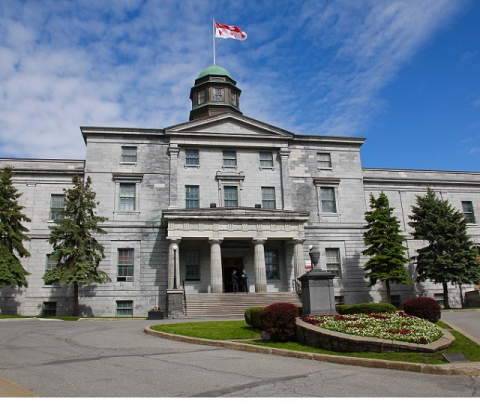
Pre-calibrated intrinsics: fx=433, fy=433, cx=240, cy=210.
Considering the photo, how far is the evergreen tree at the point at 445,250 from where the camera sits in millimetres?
30625

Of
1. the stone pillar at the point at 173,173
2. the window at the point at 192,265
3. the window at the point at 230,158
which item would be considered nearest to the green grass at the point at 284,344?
the window at the point at 192,265

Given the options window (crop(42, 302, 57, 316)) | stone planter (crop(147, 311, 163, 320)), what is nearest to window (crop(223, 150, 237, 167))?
stone planter (crop(147, 311, 163, 320))

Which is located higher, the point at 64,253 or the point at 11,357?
the point at 64,253

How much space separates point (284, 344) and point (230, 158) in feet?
75.3

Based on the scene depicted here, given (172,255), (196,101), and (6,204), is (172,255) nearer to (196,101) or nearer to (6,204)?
(6,204)

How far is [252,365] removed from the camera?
33.6 ft

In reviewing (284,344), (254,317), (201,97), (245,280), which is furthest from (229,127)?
(284,344)

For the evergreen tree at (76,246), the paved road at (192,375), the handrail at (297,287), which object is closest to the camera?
the paved road at (192,375)

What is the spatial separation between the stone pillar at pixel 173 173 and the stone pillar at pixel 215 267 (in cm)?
499

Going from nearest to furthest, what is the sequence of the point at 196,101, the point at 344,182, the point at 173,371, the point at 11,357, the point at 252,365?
the point at 173,371, the point at 252,365, the point at 11,357, the point at 344,182, the point at 196,101

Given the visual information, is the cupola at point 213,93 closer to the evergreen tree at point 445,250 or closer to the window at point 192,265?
the window at point 192,265

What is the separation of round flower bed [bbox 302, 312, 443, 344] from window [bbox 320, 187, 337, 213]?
20.5 meters

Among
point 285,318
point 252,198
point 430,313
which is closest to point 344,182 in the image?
point 252,198

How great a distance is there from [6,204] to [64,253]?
196 inches
